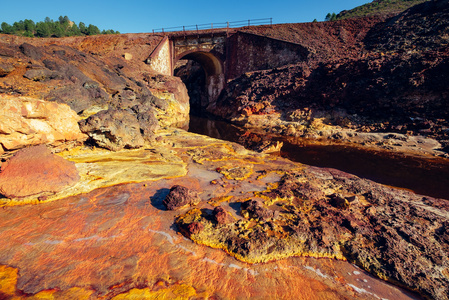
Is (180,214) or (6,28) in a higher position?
(6,28)

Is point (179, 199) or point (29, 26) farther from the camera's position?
point (29, 26)

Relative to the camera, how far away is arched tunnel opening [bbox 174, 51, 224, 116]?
23922mm

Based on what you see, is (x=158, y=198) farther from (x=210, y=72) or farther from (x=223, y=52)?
(x=210, y=72)

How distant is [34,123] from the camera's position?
17.0 feet

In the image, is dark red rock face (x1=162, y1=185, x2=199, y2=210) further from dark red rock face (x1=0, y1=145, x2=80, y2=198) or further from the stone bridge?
the stone bridge

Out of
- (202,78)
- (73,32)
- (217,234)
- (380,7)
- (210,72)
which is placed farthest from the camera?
(73,32)

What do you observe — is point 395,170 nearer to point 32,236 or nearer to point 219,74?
point 32,236

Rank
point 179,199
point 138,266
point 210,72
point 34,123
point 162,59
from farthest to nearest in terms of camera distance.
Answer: point 210,72 < point 162,59 < point 34,123 < point 179,199 < point 138,266

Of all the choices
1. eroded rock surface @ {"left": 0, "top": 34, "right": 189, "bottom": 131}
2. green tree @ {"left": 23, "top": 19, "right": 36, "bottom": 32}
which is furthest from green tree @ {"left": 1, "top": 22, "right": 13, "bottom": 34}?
eroded rock surface @ {"left": 0, "top": 34, "right": 189, "bottom": 131}

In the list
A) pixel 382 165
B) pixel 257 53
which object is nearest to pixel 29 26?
pixel 257 53

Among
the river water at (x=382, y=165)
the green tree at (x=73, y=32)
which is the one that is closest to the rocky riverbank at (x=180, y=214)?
the river water at (x=382, y=165)

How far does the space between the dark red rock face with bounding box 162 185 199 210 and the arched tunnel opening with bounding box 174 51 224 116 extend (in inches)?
768

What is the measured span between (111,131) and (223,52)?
19.6 metres

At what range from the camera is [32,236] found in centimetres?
292
